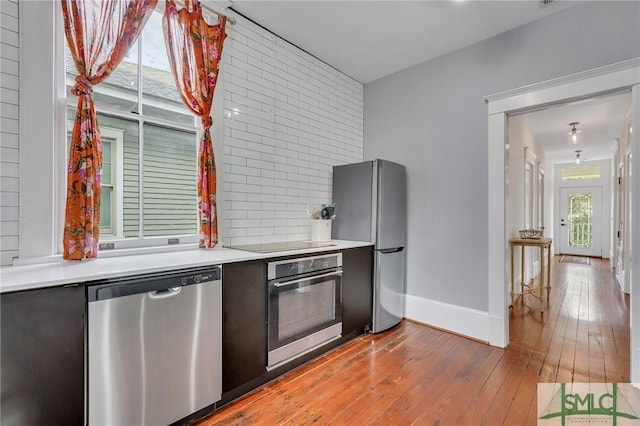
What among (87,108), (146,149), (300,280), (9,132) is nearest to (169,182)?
(146,149)

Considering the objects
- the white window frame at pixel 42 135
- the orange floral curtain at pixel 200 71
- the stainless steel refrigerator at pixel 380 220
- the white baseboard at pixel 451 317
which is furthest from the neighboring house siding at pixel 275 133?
the white baseboard at pixel 451 317

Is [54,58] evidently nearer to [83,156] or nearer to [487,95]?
[83,156]

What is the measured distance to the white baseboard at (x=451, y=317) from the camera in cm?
281

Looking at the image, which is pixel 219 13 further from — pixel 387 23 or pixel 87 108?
pixel 387 23

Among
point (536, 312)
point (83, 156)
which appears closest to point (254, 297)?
point (83, 156)

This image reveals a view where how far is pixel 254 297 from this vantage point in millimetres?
1985

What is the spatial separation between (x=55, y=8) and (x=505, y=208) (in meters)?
3.64

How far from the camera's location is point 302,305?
2309 millimetres

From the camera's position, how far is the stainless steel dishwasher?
1363 millimetres

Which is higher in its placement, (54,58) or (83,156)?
(54,58)

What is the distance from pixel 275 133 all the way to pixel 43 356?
2.28m

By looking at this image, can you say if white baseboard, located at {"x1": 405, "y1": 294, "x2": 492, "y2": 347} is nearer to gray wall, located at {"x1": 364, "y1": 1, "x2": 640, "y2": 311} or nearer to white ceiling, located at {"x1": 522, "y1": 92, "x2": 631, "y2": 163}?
gray wall, located at {"x1": 364, "y1": 1, "x2": 640, "y2": 311}

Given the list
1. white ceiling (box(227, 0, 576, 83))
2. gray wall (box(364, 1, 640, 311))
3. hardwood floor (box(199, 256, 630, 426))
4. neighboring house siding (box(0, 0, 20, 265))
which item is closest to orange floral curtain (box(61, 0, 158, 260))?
neighboring house siding (box(0, 0, 20, 265))

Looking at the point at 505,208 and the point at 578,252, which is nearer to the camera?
the point at 505,208
